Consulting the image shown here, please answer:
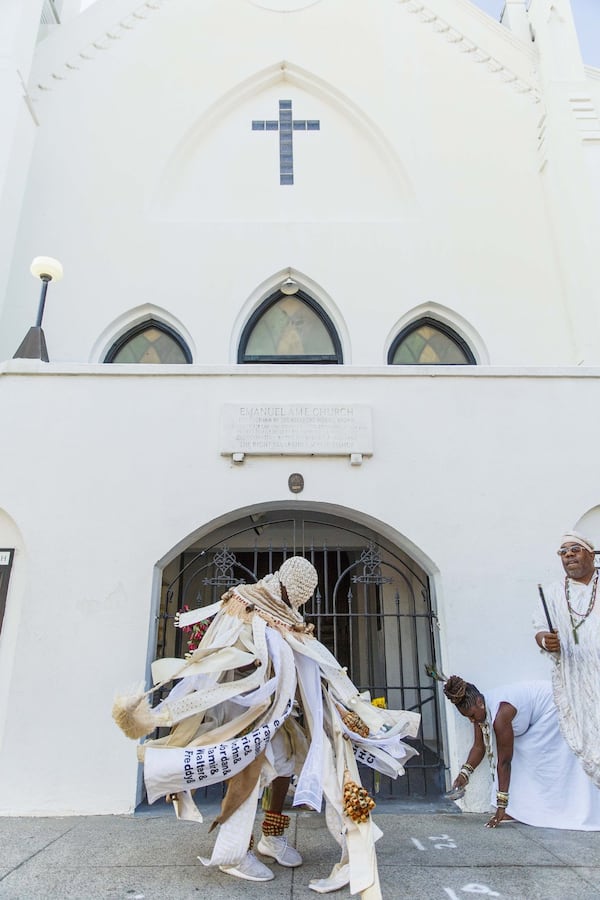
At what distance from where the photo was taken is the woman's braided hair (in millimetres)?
4801

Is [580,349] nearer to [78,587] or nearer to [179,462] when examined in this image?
[179,462]

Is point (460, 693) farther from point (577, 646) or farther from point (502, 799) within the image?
point (577, 646)

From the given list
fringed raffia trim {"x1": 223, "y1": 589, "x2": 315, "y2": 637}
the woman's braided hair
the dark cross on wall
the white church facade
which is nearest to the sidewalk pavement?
the white church facade

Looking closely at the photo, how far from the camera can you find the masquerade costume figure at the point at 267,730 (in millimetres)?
2871

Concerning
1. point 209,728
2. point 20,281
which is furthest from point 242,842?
point 20,281

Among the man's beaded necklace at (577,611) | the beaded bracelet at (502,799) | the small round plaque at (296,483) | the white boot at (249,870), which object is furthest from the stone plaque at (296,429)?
the white boot at (249,870)

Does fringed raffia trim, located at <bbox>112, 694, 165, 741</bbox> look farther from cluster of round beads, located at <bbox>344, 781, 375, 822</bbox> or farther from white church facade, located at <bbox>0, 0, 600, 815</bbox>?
white church facade, located at <bbox>0, 0, 600, 815</bbox>

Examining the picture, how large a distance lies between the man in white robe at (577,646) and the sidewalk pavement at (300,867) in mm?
689

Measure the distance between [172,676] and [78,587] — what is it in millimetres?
2499

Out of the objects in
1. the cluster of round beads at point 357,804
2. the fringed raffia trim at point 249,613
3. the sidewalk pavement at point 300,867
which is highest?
the fringed raffia trim at point 249,613

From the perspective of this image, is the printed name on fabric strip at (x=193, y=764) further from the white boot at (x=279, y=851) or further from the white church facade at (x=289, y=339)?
the white church facade at (x=289, y=339)

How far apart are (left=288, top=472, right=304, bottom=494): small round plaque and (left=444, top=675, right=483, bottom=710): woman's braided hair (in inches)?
81.4

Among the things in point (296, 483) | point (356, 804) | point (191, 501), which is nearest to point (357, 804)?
point (356, 804)

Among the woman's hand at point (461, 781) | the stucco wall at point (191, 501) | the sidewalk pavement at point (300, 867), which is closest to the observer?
the sidewalk pavement at point (300, 867)
